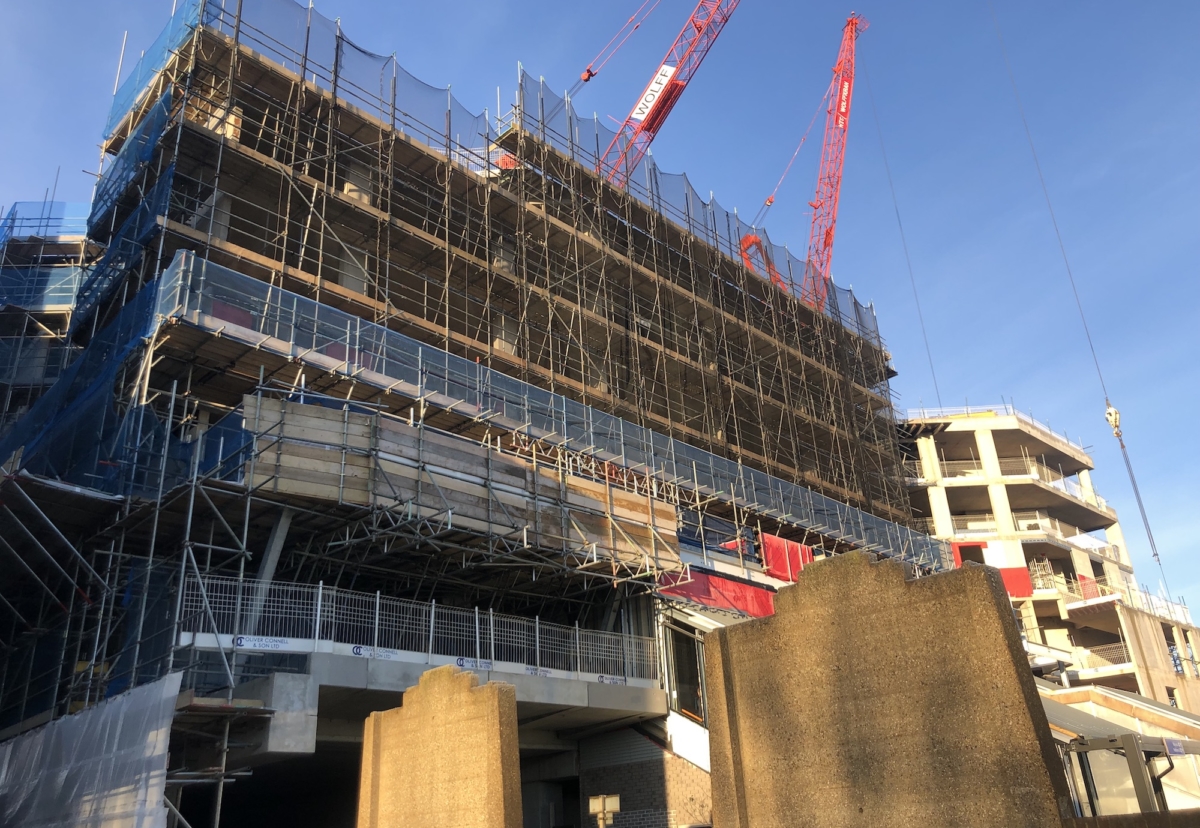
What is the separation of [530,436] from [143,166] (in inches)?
423

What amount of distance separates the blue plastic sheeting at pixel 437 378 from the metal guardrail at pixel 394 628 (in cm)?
468

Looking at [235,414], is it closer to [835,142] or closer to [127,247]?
[127,247]

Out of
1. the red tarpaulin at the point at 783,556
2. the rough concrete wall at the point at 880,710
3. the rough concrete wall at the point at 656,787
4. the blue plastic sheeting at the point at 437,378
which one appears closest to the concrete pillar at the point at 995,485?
the blue plastic sheeting at the point at 437,378

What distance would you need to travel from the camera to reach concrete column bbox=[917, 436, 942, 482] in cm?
4791

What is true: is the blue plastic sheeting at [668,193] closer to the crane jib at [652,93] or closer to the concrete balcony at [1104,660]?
the crane jib at [652,93]

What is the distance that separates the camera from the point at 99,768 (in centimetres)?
1367

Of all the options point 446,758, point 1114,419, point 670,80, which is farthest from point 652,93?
point 446,758

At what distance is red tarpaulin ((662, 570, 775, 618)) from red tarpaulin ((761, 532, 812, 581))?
1.40 meters

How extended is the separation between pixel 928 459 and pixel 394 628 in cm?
3844

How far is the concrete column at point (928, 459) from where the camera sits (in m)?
47.9

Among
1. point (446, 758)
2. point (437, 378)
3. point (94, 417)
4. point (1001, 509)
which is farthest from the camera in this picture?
point (1001, 509)

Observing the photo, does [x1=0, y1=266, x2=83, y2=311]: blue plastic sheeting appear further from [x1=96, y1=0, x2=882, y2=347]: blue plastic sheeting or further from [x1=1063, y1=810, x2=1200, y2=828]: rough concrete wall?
[x1=1063, y1=810, x2=1200, y2=828]: rough concrete wall

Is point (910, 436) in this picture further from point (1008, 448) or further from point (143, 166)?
point (143, 166)

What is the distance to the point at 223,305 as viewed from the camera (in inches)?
693
